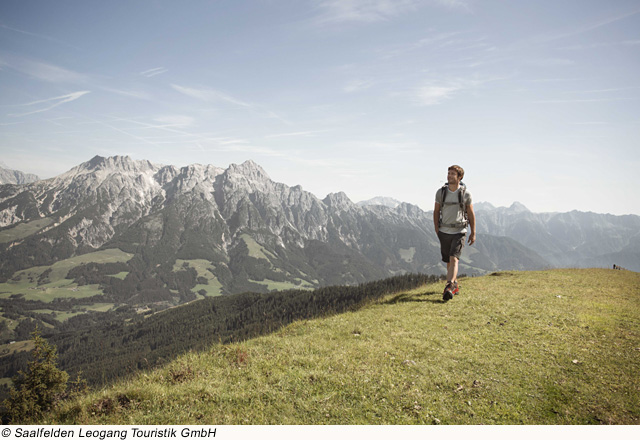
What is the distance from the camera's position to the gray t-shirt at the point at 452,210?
42.9ft

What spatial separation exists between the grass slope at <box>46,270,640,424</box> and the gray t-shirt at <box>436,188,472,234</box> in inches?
144

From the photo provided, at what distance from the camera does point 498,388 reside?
6496 mm

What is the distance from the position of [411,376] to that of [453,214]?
321 inches

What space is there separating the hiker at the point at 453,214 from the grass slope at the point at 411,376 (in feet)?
9.58

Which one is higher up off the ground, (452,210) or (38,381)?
(452,210)

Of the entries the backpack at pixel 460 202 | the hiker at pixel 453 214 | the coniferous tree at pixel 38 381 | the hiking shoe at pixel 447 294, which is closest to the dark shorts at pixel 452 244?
the hiker at pixel 453 214

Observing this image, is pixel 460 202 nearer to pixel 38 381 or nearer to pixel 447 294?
pixel 447 294

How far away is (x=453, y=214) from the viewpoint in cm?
1325

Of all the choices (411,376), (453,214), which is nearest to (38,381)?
(411,376)

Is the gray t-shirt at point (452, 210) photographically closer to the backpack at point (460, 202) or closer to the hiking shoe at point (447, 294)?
the backpack at point (460, 202)
